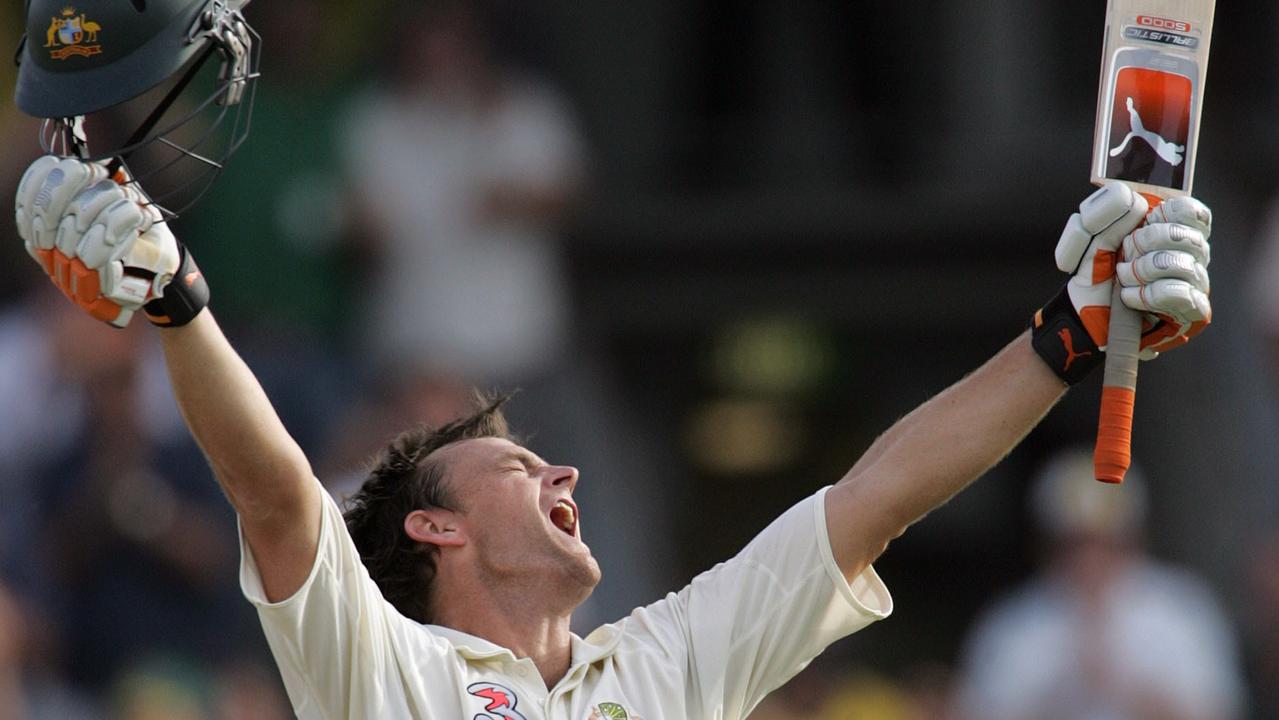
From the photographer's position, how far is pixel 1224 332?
9289mm

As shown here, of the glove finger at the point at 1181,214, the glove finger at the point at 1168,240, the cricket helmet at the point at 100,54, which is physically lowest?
the glove finger at the point at 1168,240

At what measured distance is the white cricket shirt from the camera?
4.09 metres

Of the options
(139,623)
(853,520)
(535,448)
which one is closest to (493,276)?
(535,448)

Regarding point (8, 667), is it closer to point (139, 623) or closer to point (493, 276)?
point (139, 623)

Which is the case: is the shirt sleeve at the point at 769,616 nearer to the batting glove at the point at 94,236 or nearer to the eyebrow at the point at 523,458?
the eyebrow at the point at 523,458

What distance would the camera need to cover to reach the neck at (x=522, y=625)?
4.55 m

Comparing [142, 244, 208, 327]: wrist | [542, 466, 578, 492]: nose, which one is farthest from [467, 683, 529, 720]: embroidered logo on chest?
[142, 244, 208, 327]: wrist

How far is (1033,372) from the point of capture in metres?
4.37

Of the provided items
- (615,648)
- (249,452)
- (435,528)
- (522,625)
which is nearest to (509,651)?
(522,625)

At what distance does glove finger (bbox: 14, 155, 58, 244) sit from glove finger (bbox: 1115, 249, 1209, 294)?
2.04 metres

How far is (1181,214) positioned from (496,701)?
1.67m

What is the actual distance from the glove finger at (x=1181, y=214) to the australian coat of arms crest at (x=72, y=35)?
2.04 metres

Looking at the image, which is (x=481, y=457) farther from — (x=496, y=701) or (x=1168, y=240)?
(x=1168, y=240)

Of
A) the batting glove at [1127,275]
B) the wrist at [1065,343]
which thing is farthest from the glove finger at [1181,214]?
the wrist at [1065,343]
